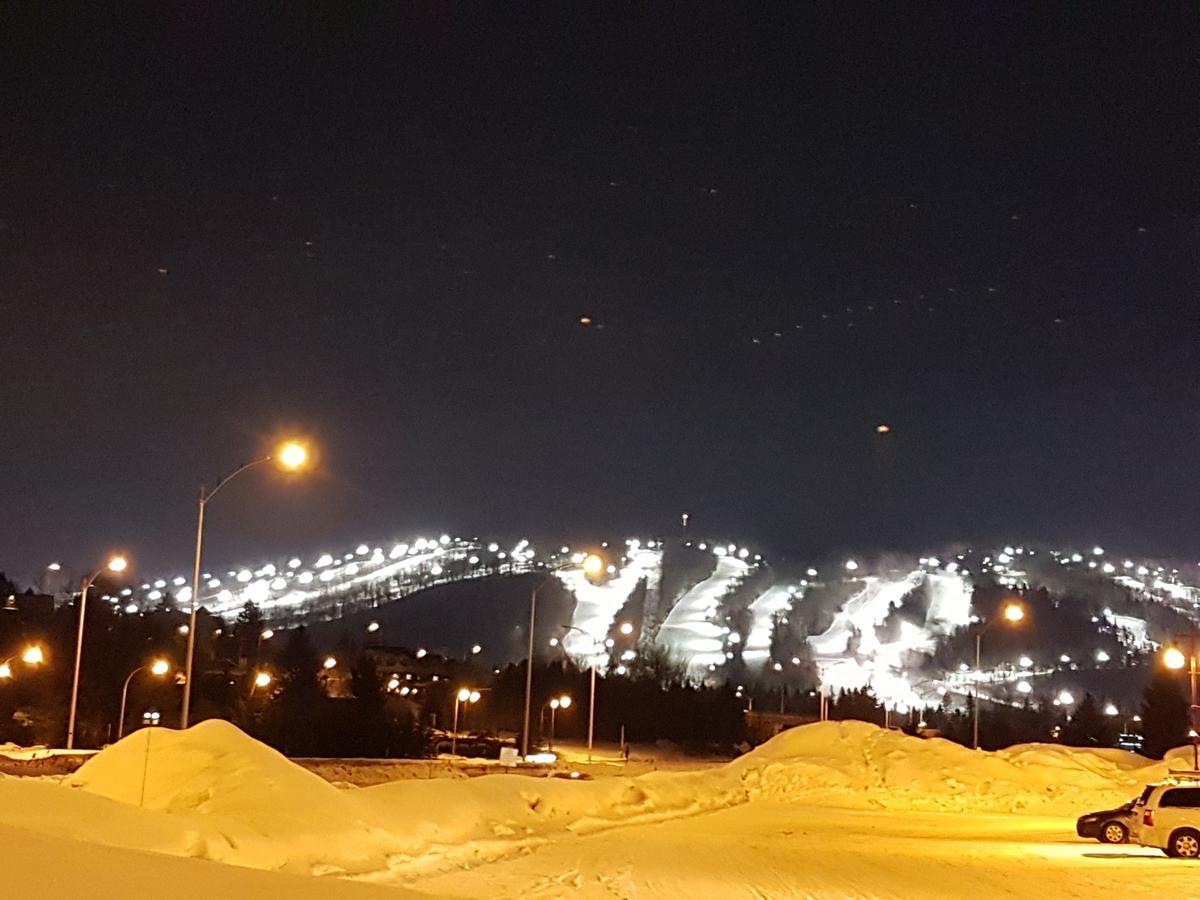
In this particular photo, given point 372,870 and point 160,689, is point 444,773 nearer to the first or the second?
point 372,870

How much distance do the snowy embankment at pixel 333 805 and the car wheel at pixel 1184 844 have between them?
32.5ft

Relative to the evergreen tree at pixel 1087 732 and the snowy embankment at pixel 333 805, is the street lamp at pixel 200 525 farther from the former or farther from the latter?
the evergreen tree at pixel 1087 732

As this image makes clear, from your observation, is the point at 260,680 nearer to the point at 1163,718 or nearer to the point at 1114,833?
the point at 1114,833

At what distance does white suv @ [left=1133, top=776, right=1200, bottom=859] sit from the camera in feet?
Result: 72.1

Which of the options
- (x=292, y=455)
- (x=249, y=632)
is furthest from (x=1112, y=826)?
(x=249, y=632)

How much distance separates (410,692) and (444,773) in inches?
2723

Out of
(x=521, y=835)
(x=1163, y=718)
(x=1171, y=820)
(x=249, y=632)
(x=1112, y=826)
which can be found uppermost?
(x=249, y=632)

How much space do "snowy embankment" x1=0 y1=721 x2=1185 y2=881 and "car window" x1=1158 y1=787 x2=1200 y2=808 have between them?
392 inches

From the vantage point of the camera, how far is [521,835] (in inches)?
806

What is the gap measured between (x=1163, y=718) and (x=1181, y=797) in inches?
3026

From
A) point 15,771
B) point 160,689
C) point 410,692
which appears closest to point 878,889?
point 15,771

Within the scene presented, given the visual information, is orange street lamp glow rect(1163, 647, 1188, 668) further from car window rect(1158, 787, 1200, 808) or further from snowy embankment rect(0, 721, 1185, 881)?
car window rect(1158, 787, 1200, 808)

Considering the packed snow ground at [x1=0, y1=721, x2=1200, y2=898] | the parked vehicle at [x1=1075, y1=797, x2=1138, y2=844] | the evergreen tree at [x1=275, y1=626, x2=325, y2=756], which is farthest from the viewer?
the evergreen tree at [x1=275, y1=626, x2=325, y2=756]

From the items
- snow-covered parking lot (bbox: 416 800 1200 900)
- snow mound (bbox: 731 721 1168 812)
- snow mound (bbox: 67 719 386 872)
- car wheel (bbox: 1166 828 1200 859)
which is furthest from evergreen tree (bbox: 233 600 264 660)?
car wheel (bbox: 1166 828 1200 859)
